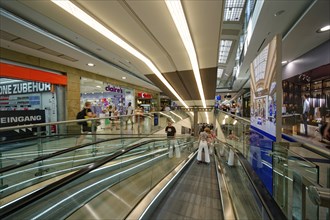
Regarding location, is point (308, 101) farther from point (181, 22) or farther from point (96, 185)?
point (96, 185)

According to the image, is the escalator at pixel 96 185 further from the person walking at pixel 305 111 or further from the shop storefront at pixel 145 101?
the shop storefront at pixel 145 101

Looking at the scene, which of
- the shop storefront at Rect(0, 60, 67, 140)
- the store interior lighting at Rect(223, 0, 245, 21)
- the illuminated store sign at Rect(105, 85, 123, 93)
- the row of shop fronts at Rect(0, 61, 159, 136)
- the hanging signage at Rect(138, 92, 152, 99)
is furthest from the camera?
the hanging signage at Rect(138, 92, 152, 99)

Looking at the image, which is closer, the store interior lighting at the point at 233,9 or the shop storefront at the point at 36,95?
the store interior lighting at the point at 233,9

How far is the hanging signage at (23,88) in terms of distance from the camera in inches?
304

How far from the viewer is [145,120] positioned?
27.8 feet

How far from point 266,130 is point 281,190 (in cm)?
62

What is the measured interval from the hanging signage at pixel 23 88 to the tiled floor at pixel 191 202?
24.6ft

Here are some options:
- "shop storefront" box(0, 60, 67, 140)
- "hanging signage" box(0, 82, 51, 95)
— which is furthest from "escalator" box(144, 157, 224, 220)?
"hanging signage" box(0, 82, 51, 95)

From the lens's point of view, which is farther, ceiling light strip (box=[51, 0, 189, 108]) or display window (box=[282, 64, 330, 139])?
display window (box=[282, 64, 330, 139])

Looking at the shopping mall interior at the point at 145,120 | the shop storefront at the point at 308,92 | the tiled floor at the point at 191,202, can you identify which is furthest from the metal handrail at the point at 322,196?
the shop storefront at the point at 308,92

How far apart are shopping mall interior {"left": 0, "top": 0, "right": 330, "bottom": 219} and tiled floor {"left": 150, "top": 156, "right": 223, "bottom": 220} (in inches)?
1.0

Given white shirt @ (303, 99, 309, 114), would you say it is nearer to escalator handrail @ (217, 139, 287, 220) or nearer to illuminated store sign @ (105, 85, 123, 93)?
escalator handrail @ (217, 139, 287, 220)

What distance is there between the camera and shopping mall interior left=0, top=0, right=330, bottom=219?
1.55 meters

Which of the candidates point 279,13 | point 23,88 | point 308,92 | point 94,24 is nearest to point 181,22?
point 94,24
